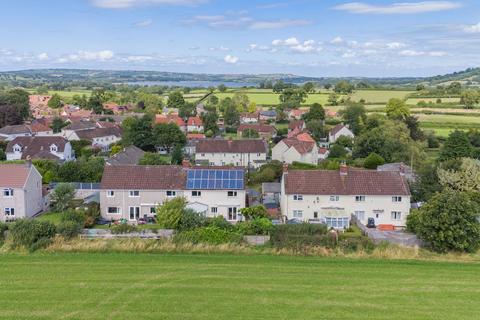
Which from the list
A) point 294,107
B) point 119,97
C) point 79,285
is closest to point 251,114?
point 294,107

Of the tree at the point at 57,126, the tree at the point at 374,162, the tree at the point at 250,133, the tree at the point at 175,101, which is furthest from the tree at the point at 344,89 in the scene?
the tree at the point at 374,162

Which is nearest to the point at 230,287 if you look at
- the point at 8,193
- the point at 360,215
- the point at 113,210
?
the point at 360,215

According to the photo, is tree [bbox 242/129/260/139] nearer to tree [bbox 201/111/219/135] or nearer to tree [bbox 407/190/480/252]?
tree [bbox 201/111/219/135]

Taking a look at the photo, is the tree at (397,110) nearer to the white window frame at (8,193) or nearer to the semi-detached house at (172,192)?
the semi-detached house at (172,192)

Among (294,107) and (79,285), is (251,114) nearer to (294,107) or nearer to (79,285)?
(294,107)

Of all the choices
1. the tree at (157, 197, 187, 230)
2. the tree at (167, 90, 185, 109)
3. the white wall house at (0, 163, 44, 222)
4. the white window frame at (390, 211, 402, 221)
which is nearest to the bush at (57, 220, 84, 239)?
the tree at (157, 197, 187, 230)

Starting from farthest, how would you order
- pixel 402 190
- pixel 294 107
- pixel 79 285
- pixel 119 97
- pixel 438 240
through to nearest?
1. pixel 119 97
2. pixel 294 107
3. pixel 402 190
4. pixel 438 240
5. pixel 79 285
